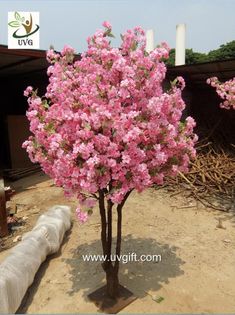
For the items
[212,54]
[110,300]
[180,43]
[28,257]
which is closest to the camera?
[110,300]

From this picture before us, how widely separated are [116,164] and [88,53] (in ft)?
5.15

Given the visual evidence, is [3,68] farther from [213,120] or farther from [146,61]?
[146,61]

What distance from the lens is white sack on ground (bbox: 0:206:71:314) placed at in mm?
4500

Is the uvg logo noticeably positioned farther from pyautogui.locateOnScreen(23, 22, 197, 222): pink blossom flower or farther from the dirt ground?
pyautogui.locateOnScreen(23, 22, 197, 222): pink blossom flower

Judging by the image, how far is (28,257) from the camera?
5.29m

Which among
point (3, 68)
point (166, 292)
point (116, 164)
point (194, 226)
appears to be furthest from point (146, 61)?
point (3, 68)

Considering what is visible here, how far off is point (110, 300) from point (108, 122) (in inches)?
111

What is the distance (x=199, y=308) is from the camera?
480 cm

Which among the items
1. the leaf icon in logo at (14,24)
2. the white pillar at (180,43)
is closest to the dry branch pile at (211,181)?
the leaf icon in logo at (14,24)

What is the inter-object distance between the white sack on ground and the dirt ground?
0.30 m

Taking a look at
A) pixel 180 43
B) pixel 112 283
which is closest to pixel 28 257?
pixel 112 283

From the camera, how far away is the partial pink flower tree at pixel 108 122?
151 inches

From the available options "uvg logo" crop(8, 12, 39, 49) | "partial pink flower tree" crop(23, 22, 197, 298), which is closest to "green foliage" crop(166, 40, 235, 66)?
"uvg logo" crop(8, 12, 39, 49)

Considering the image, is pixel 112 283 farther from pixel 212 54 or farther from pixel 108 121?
pixel 212 54
